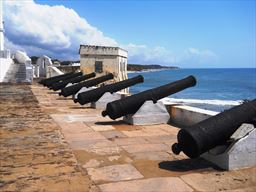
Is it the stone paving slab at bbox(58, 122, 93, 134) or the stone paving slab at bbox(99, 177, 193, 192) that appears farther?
the stone paving slab at bbox(58, 122, 93, 134)

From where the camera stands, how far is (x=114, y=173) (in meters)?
4.18

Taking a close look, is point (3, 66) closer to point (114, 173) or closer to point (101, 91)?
point (101, 91)

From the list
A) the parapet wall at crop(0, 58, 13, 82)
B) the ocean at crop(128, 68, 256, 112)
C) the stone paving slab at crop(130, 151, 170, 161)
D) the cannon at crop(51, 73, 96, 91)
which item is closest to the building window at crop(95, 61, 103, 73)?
the ocean at crop(128, 68, 256, 112)

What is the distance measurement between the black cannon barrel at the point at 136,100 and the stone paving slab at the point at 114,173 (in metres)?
2.84

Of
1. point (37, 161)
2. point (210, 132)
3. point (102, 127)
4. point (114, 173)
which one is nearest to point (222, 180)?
point (210, 132)

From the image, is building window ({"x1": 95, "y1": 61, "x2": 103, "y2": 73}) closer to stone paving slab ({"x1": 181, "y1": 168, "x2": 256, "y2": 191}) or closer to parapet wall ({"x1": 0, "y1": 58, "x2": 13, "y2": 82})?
parapet wall ({"x1": 0, "y1": 58, "x2": 13, "y2": 82})

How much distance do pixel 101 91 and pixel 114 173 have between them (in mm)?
6171

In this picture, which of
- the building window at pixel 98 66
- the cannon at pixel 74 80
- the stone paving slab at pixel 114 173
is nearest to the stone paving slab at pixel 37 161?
the stone paving slab at pixel 114 173

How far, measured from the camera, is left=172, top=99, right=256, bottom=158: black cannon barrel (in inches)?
166

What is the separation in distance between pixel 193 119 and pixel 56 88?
10.8m

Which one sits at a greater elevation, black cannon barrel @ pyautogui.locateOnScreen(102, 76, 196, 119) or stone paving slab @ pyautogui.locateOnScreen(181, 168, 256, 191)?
black cannon barrel @ pyautogui.locateOnScreen(102, 76, 196, 119)

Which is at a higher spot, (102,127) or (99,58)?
(99,58)

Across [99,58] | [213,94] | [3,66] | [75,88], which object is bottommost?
[213,94]

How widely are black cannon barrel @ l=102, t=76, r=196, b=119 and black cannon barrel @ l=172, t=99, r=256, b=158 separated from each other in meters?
2.93
